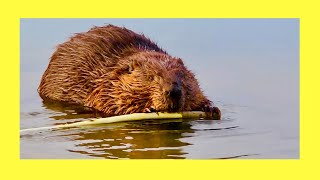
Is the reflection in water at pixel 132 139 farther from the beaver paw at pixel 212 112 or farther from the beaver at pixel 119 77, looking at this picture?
the beaver paw at pixel 212 112

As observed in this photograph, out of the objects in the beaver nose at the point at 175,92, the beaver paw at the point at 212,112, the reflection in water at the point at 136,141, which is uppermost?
the beaver nose at the point at 175,92

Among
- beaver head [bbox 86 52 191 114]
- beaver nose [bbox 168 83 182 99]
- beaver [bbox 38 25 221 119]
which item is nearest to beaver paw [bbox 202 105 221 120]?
beaver [bbox 38 25 221 119]

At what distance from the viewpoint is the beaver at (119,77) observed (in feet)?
33.0

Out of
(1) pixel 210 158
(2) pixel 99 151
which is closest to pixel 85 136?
(2) pixel 99 151

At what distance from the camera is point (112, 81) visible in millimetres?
10438

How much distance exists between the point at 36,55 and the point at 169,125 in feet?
5.78

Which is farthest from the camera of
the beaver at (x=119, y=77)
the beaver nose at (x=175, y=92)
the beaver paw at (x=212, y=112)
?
the beaver paw at (x=212, y=112)

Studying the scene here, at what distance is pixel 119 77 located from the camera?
10.4 metres

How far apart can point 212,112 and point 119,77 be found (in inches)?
41.9

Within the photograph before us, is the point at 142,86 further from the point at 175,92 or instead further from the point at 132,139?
the point at 132,139

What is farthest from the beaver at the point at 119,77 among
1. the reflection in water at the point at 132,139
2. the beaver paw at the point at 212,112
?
the reflection in water at the point at 132,139

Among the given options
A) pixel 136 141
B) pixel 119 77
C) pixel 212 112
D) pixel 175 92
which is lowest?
pixel 136 141

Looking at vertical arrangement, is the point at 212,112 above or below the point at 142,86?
below

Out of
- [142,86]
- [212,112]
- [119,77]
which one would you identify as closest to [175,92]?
[142,86]
